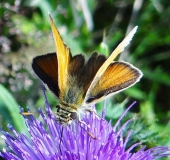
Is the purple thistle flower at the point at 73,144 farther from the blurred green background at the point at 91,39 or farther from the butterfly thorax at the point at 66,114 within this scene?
the blurred green background at the point at 91,39

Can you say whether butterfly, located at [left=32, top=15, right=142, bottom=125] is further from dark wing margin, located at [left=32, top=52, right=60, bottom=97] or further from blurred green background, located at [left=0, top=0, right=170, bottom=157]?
blurred green background, located at [left=0, top=0, right=170, bottom=157]

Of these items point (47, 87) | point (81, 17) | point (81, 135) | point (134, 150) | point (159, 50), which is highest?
point (81, 17)

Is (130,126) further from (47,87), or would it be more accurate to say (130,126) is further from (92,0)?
(92,0)

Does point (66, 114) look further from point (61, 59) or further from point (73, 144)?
point (61, 59)

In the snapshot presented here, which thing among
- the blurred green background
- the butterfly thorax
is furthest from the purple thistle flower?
the blurred green background

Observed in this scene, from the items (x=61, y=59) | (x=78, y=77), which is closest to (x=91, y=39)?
(x=78, y=77)

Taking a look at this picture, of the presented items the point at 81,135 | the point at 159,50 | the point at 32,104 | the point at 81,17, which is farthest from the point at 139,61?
the point at 81,135
